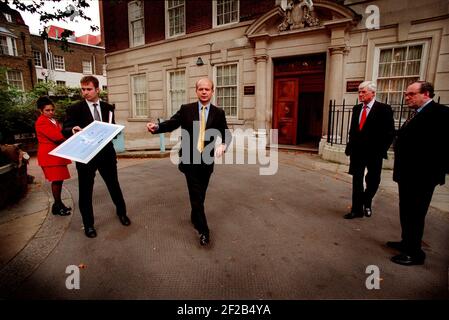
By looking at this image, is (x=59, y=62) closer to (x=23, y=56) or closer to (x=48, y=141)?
(x=23, y=56)

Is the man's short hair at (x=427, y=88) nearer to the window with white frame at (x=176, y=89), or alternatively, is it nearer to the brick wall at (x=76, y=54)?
the window with white frame at (x=176, y=89)

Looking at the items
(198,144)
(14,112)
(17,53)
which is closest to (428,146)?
(198,144)

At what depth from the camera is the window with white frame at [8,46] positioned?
23.9 m

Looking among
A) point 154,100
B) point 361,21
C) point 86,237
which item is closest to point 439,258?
point 86,237

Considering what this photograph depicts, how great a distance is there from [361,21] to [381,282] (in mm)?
8263

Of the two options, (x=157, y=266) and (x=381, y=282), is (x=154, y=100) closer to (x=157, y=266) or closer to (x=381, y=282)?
(x=157, y=266)

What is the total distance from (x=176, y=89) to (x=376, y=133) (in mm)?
10614

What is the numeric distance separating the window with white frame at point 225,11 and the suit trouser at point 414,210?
973 centimetres

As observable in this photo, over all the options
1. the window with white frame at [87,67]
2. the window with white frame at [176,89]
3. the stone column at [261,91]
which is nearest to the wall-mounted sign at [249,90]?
the stone column at [261,91]

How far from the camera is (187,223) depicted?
12.2 ft

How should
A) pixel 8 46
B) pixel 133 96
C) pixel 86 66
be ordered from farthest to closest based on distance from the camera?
pixel 86 66
pixel 8 46
pixel 133 96

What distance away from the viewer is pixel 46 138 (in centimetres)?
372

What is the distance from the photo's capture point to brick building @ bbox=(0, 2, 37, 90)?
23891 millimetres

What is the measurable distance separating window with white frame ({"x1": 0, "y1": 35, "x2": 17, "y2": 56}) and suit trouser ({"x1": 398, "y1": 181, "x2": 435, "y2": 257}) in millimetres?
32692
